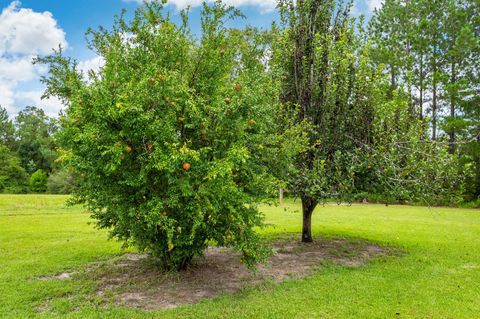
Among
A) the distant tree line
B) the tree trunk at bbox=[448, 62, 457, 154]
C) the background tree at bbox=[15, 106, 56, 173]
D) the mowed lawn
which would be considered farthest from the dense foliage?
the background tree at bbox=[15, 106, 56, 173]

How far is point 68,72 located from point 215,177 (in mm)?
2957

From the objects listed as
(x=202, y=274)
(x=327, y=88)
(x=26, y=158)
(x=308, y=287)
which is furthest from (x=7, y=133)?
(x=308, y=287)

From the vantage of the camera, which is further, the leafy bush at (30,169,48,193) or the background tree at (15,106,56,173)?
the background tree at (15,106,56,173)

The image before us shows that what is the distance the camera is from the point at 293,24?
8.97m

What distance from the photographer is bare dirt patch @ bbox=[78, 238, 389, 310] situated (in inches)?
232

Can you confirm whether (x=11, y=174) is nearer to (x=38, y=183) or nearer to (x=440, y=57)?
(x=38, y=183)

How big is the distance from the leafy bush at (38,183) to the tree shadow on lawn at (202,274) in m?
37.7

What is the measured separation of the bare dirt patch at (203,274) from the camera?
19.3ft

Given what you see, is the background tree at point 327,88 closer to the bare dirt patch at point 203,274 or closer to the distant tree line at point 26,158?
the bare dirt patch at point 203,274

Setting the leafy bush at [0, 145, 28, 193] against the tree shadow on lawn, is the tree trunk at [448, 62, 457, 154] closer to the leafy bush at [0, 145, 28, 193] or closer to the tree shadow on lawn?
the tree shadow on lawn

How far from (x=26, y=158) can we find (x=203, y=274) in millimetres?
46508

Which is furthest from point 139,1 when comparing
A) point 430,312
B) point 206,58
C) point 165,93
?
point 430,312

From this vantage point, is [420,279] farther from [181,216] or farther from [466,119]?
[466,119]

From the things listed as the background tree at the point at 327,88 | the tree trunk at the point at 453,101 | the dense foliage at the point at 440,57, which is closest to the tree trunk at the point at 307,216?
the background tree at the point at 327,88
